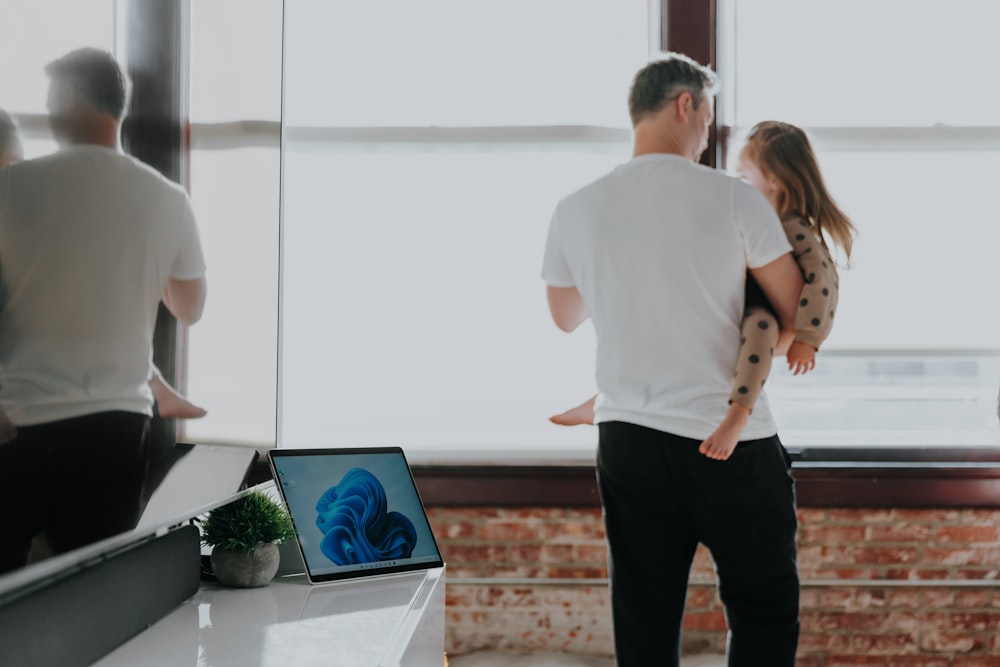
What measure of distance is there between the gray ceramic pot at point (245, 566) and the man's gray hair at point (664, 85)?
1185 mm

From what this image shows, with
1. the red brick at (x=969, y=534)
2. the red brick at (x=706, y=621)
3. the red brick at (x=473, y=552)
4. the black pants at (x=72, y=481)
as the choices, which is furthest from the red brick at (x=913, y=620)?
the black pants at (x=72, y=481)

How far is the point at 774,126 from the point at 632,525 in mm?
1042

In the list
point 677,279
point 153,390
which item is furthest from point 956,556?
point 153,390

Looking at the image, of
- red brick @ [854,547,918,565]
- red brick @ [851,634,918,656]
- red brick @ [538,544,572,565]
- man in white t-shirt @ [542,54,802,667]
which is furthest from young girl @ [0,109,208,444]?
red brick @ [851,634,918,656]

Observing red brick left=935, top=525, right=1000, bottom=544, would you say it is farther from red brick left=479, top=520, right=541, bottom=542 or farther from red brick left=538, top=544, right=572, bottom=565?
red brick left=479, top=520, right=541, bottom=542

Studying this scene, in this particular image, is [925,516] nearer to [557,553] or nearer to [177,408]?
[557,553]

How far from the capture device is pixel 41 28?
919 millimetres

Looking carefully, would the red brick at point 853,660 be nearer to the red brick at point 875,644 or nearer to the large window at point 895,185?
the red brick at point 875,644

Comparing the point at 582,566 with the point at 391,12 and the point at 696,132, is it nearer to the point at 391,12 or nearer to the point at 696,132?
the point at 696,132

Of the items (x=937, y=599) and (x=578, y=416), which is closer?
(x=578, y=416)

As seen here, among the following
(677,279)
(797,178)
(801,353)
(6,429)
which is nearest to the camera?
(6,429)

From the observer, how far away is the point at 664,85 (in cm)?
192

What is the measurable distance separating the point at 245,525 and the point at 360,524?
0.20 meters

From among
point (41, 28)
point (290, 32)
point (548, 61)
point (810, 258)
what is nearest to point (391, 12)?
point (290, 32)
